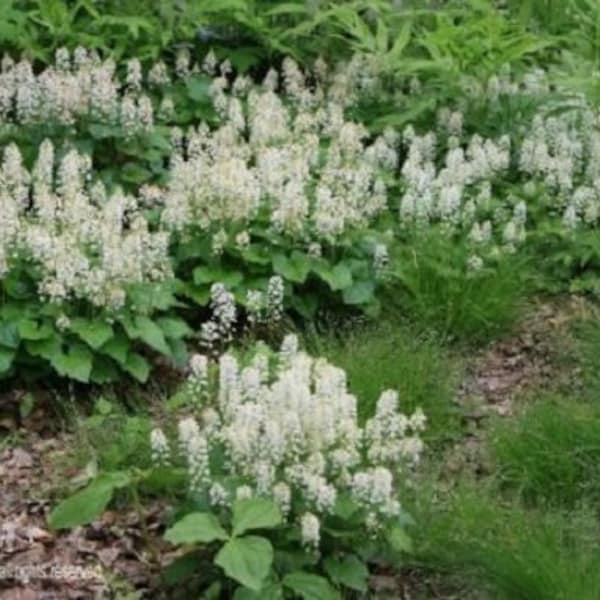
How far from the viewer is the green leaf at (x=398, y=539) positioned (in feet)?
15.4

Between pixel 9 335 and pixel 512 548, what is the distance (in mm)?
2199

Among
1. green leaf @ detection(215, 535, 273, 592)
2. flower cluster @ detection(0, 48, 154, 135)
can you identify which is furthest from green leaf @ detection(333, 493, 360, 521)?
flower cluster @ detection(0, 48, 154, 135)

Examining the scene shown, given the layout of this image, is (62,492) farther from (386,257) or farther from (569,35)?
(569,35)

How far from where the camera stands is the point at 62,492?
17.8 feet

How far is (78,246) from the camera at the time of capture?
600cm

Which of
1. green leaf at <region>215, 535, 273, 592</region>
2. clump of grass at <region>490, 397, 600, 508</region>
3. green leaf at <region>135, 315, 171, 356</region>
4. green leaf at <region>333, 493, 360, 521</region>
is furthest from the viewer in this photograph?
green leaf at <region>135, 315, 171, 356</region>

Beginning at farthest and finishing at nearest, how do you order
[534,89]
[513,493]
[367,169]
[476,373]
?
[534,89]
[367,169]
[476,373]
[513,493]

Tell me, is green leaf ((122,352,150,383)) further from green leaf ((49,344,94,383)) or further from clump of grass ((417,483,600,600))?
clump of grass ((417,483,600,600))

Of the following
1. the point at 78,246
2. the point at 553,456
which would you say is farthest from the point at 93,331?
the point at 553,456

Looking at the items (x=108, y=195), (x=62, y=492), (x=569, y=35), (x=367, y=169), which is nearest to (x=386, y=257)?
(x=367, y=169)

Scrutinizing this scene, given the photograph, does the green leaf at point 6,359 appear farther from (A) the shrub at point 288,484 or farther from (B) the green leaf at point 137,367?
(A) the shrub at point 288,484

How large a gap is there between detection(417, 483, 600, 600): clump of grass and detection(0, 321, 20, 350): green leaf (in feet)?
5.91

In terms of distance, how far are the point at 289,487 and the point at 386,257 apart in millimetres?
2256

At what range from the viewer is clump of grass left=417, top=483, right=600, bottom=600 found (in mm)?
4582
